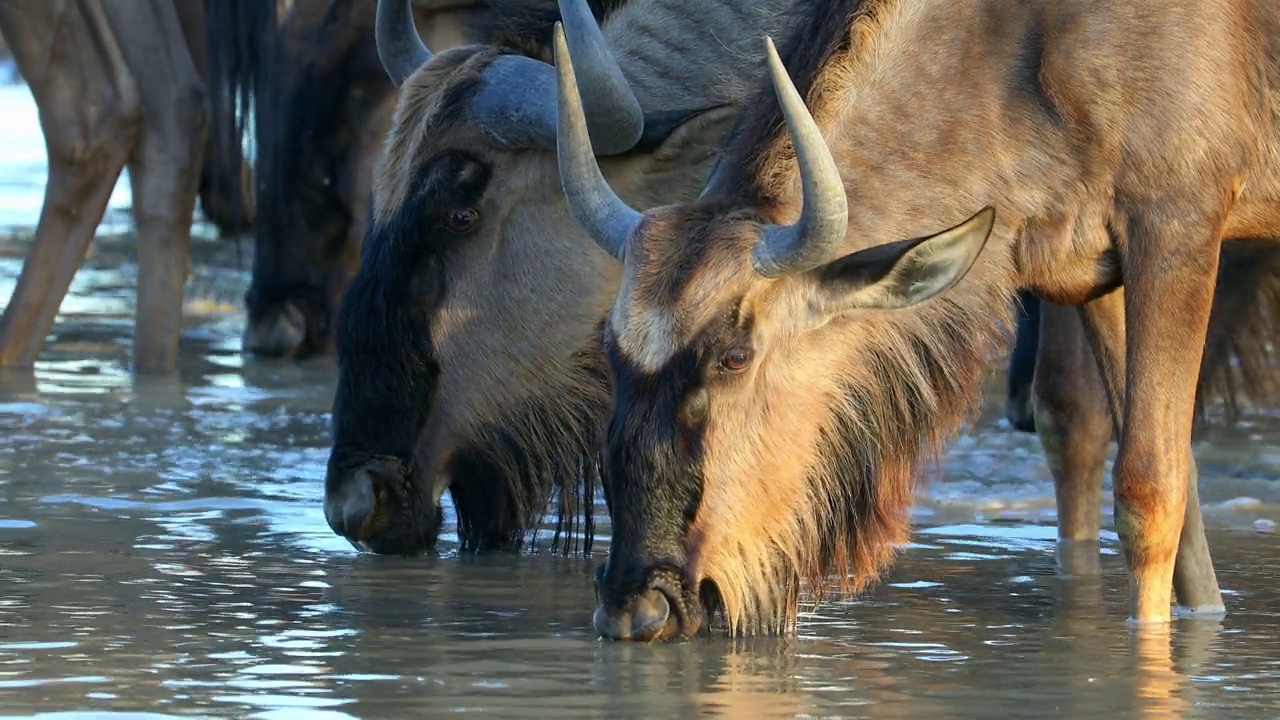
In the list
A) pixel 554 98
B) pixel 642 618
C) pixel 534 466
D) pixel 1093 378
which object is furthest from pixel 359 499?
pixel 1093 378

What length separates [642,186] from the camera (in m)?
6.89

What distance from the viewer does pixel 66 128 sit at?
34.6 ft

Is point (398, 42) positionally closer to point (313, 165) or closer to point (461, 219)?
point (461, 219)

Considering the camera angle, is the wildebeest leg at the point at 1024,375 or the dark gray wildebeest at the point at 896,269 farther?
the wildebeest leg at the point at 1024,375

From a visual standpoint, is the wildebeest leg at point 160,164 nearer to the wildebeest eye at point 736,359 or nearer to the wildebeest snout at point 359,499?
the wildebeest snout at point 359,499

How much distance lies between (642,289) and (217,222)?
10290mm

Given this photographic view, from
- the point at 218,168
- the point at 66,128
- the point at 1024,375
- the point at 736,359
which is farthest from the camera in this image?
the point at 218,168

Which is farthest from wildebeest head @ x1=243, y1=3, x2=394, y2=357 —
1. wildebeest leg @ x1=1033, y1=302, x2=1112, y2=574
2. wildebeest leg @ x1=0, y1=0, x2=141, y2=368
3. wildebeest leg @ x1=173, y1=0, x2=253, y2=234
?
wildebeest leg @ x1=1033, y1=302, x2=1112, y2=574

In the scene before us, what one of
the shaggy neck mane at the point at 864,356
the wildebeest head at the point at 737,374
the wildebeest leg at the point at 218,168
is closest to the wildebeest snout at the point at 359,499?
the wildebeest head at the point at 737,374

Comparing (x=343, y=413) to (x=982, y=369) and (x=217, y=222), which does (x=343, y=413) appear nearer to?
(x=982, y=369)

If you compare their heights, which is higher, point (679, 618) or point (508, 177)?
point (508, 177)

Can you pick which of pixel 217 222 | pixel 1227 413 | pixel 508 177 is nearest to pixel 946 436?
pixel 508 177

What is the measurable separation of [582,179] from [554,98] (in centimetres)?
127

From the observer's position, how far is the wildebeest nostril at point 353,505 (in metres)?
6.64
